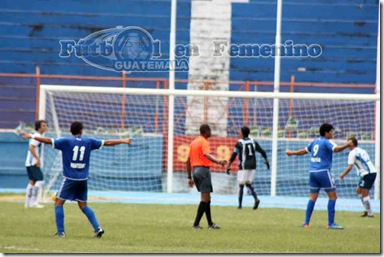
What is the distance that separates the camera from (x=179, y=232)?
1645 centimetres

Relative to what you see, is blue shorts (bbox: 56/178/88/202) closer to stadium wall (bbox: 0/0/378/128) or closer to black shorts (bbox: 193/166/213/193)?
black shorts (bbox: 193/166/213/193)

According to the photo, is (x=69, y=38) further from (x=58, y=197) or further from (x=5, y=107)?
(x=58, y=197)

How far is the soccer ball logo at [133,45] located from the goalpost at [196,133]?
49.1 inches

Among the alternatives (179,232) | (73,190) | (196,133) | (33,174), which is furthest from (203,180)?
(196,133)

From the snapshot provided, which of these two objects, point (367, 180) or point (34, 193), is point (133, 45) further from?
point (367, 180)

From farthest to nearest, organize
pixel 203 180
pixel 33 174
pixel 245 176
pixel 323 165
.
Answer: pixel 245 176
pixel 33 174
pixel 323 165
pixel 203 180

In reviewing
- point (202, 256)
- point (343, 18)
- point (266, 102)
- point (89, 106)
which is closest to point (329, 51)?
point (343, 18)

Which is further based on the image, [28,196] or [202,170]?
[28,196]

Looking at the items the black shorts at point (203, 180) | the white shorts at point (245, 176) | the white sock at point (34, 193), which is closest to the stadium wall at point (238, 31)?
the white shorts at point (245, 176)

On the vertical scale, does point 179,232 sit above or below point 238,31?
below

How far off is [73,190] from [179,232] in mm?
2131

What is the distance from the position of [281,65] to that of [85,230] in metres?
15.1

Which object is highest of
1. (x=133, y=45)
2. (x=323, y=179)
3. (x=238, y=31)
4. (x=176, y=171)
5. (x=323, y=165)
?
(x=238, y=31)

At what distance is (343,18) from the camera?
30.8 m
